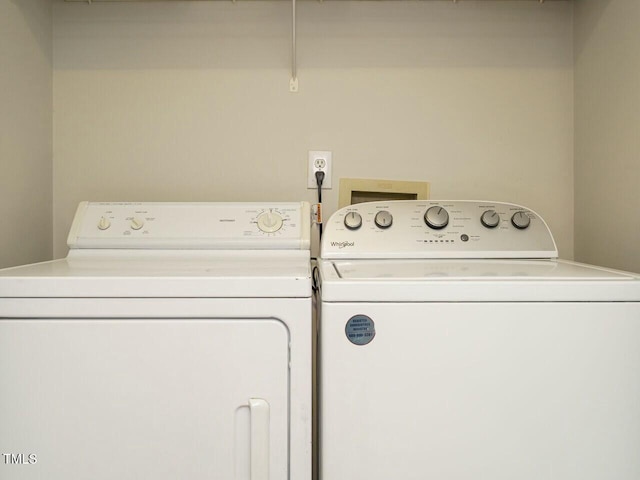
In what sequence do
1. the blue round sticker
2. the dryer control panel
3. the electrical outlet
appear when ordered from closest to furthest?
the blue round sticker
the dryer control panel
the electrical outlet

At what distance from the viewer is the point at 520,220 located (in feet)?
3.68

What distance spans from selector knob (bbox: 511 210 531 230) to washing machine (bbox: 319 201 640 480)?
0.39 m

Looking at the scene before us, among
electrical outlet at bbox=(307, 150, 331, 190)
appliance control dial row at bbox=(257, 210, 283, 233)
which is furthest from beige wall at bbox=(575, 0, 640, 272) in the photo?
appliance control dial row at bbox=(257, 210, 283, 233)

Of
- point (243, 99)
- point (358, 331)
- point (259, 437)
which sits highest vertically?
point (243, 99)

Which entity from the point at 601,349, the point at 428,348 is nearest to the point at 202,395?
the point at 428,348

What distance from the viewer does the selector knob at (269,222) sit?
1.14 metres

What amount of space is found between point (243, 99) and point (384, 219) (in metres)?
0.64

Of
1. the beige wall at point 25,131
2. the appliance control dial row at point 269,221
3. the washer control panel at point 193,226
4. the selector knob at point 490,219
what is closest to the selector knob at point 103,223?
the washer control panel at point 193,226

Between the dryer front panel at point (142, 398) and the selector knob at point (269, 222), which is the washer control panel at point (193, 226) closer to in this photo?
the selector knob at point (269, 222)

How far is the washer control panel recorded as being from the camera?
3.69 ft

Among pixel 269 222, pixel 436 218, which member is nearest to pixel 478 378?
pixel 436 218

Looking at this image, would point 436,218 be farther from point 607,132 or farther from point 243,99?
point 243,99

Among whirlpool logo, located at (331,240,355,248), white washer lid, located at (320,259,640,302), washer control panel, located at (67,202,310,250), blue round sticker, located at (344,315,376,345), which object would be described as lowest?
blue round sticker, located at (344,315,376,345)

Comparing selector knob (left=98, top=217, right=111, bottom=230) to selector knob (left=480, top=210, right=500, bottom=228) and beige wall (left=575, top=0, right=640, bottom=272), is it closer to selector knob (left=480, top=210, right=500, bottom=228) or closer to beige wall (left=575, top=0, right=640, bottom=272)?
selector knob (left=480, top=210, right=500, bottom=228)
